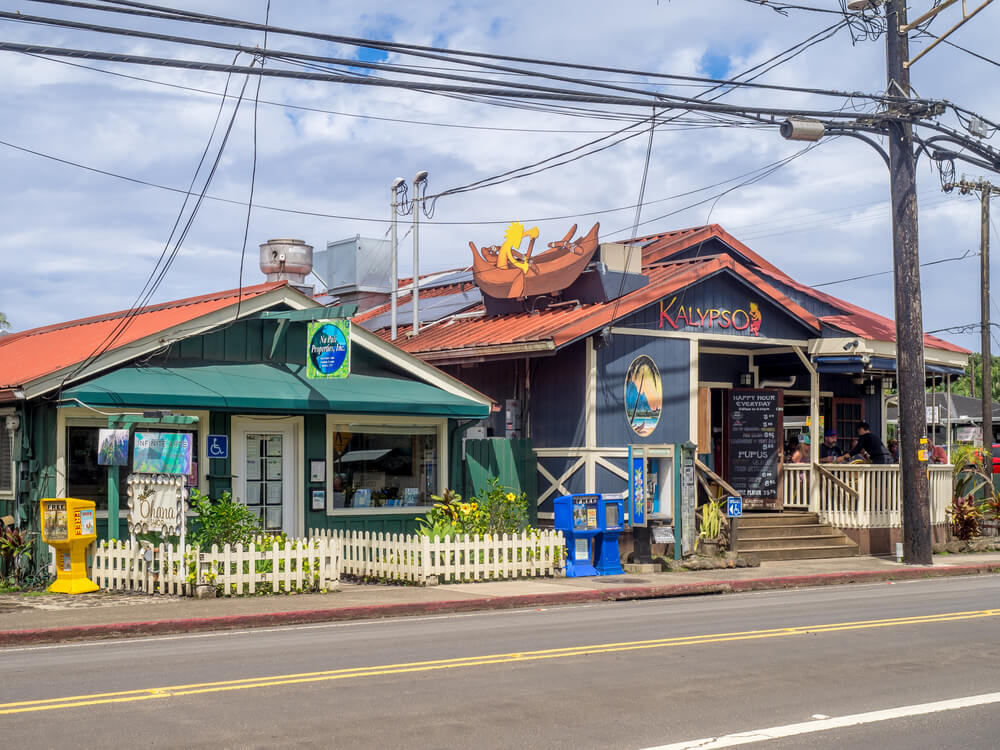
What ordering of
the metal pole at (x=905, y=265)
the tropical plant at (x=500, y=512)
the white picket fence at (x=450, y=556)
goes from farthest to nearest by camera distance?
the metal pole at (x=905, y=265) → the tropical plant at (x=500, y=512) → the white picket fence at (x=450, y=556)

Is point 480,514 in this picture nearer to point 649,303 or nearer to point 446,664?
point 649,303

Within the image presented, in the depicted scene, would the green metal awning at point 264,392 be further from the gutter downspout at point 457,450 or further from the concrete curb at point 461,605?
the concrete curb at point 461,605

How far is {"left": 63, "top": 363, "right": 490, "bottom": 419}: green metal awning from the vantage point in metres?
16.1

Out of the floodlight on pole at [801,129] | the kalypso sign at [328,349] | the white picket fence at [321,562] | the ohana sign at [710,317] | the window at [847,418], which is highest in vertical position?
the floodlight on pole at [801,129]

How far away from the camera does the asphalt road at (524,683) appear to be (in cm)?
746

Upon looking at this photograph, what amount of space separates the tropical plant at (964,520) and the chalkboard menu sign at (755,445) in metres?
4.27

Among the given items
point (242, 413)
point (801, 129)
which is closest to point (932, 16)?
point (801, 129)

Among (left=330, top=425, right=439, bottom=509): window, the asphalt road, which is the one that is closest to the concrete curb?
the asphalt road

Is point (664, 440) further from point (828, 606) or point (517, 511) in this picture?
point (828, 606)

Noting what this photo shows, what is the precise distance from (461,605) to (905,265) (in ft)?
33.7

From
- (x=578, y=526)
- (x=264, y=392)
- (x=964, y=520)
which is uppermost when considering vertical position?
(x=264, y=392)

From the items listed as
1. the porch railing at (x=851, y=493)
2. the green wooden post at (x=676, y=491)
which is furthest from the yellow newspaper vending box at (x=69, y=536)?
the porch railing at (x=851, y=493)

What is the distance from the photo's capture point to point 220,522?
52.2 feet

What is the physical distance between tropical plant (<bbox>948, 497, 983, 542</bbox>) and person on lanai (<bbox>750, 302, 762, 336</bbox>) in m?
5.85
